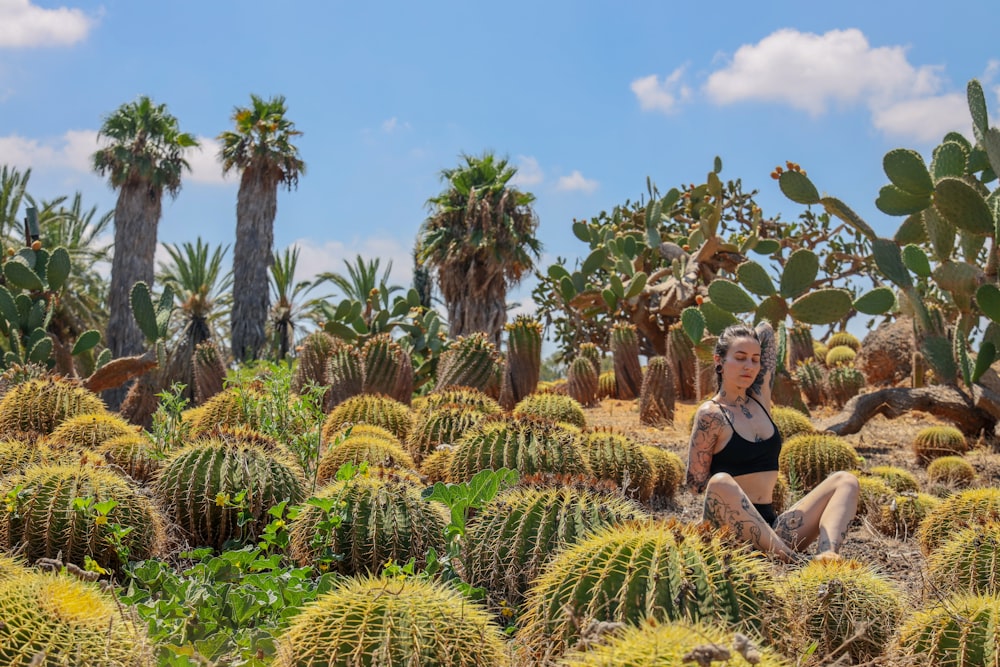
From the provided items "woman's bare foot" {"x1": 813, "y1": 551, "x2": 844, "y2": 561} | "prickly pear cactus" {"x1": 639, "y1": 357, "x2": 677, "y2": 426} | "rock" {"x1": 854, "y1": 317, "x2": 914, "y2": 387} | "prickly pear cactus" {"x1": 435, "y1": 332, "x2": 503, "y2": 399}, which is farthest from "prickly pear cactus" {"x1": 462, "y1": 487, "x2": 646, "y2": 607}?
"rock" {"x1": 854, "y1": 317, "x2": 914, "y2": 387}

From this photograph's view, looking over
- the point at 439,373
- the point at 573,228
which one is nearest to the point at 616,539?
the point at 439,373

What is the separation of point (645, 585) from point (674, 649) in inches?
28.1

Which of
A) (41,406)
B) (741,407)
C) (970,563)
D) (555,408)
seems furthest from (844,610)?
(41,406)

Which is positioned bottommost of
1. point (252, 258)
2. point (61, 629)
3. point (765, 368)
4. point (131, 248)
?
point (61, 629)

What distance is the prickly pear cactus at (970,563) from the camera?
11.4ft

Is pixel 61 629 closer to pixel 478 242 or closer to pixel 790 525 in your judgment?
pixel 790 525

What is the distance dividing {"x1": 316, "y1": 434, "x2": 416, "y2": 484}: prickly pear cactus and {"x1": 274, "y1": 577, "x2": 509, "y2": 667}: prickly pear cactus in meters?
2.58

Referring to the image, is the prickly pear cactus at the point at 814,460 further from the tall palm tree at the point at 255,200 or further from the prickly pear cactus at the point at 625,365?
the tall palm tree at the point at 255,200

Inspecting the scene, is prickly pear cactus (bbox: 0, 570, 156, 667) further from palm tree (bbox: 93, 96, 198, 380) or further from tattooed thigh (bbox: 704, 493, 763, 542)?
palm tree (bbox: 93, 96, 198, 380)

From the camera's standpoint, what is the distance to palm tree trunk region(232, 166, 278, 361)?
2006 cm

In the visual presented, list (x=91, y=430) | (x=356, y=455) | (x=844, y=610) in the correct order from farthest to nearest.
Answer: (x=91, y=430) → (x=356, y=455) → (x=844, y=610)

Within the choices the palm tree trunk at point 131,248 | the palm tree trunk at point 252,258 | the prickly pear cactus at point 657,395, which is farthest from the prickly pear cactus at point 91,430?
the palm tree trunk at point 131,248

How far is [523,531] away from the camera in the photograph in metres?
3.35

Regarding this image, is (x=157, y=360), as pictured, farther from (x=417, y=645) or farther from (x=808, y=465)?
(x=417, y=645)
